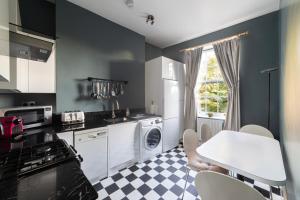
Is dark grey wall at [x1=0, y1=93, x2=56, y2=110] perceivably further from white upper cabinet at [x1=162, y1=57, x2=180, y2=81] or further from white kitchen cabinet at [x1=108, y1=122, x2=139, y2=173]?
white upper cabinet at [x1=162, y1=57, x2=180, y2=81]

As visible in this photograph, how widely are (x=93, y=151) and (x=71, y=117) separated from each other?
24.1 inches

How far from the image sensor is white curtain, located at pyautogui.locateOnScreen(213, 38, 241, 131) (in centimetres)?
249

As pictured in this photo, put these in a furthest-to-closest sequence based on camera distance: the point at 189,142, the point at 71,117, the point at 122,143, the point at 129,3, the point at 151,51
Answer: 1. the point at 151,51
2. the point at 122,143
3. the point at 129,3
4. the point at 71,117
5. the point at 189,142

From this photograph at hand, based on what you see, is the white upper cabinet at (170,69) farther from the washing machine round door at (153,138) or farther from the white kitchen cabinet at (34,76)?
the white kitchen cabinet at (34,76)

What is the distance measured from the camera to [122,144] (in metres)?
2.13

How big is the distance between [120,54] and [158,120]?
5.45 feet

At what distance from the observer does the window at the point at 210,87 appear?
2895mm

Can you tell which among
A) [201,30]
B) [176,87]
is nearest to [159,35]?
[201,30]

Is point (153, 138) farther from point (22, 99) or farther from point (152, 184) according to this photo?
point (22, 99)

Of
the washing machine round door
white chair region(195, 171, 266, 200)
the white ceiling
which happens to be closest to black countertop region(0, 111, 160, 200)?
white chair region(195, 171, 266, 200)

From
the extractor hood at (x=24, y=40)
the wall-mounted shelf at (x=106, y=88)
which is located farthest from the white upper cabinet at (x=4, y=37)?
the wall-mounted shelf at (x=106, y=88)

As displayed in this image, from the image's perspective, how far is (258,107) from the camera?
2355 millimetres

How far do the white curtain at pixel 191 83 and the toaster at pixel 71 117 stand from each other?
7.96 ft

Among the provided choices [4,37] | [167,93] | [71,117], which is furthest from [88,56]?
[167,93]
